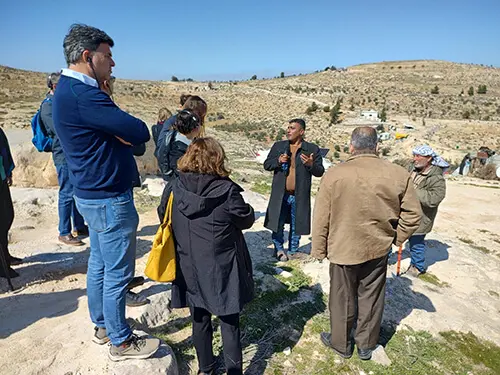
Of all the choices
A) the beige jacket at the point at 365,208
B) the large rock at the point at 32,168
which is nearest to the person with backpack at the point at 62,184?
the large rock at the point at 32,168

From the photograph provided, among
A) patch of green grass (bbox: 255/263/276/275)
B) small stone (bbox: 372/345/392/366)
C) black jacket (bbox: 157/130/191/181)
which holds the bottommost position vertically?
small stone (bbox: 372/345/392/366)

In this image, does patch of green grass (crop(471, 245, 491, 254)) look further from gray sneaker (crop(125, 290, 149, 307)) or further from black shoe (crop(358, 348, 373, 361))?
gray sneaker (crop(125, 290, 149, 307))

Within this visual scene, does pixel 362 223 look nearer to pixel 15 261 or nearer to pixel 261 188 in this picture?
pixel 15 261

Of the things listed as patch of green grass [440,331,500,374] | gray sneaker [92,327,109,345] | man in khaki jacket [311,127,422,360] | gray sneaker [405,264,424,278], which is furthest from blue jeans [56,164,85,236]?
gray sneaker [405,264,424,278]

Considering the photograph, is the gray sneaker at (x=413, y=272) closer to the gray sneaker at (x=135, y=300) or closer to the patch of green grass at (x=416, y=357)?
the patch of green grass at (x=416, y=357)

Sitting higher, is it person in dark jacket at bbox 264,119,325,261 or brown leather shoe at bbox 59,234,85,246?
person in dark jacket at bbox 264,119,325,261

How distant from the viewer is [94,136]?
229cm

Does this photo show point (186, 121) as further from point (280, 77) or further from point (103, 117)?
point (280, 77)

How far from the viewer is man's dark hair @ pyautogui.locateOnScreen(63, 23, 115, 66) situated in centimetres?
225

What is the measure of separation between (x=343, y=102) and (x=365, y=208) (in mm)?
46603

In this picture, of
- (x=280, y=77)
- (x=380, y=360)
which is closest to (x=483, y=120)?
(x=380, y=360)

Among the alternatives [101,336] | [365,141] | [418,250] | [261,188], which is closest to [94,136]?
[101,336]

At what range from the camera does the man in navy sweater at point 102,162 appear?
2.21 m

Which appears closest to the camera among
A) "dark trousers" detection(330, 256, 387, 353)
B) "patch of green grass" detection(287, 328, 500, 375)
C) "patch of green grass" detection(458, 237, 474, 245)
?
"dark trousers" detection(330, 256, 387, 353)
